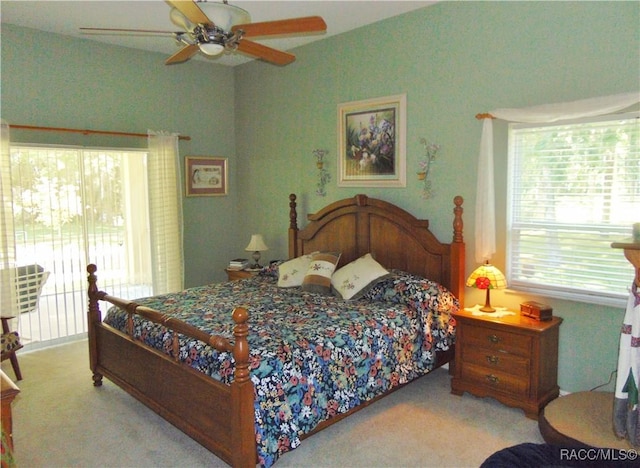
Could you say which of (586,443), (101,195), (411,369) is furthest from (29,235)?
(586,443)

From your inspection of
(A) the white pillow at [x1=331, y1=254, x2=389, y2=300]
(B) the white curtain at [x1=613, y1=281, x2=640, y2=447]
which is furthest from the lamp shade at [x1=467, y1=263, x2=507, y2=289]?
(B) the white curtain at [x1=613, y1=281, x2=640, y2=447]

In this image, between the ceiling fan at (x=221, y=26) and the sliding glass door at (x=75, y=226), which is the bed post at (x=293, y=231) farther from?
the ceiling fan at (x=221, y=26)

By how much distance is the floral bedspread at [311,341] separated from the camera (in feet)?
8.52

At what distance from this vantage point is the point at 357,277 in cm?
392

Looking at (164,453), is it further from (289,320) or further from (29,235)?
(29,235)

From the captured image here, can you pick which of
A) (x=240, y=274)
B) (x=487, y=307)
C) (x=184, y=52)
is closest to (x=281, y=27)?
(x=184, y=52)

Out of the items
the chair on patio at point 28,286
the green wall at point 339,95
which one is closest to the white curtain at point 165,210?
the green wall at point 339,95

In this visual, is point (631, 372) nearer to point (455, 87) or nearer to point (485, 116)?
point (485, 116)

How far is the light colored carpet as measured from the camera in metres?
2.78

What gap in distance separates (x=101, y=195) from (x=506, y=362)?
4038 millimetres

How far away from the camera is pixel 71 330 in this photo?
491cm

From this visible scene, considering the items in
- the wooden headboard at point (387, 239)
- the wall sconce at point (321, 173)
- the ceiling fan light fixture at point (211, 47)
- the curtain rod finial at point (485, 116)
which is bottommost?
the wooden headboard at point (387, 239)

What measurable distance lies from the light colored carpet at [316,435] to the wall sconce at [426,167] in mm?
1544

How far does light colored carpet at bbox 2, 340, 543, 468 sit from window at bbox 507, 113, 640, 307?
3.21ft
